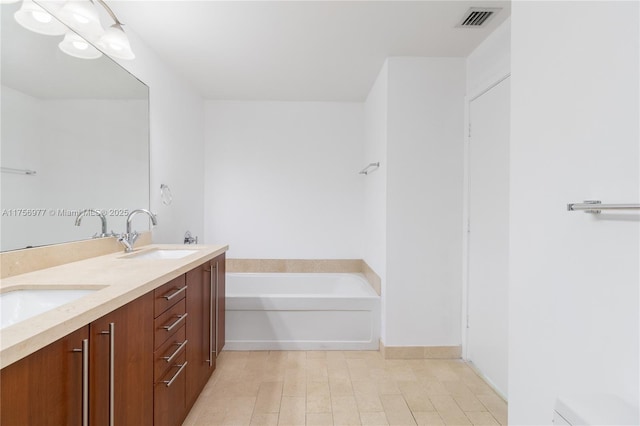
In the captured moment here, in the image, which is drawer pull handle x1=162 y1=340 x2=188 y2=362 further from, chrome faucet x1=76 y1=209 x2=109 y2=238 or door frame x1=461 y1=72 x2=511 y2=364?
door frame x1=461 y1=72 x2=511 y2=364

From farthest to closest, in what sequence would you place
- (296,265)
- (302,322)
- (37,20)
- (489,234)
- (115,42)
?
(296,265), (302,322), (489,234), (115,42), (37,20)

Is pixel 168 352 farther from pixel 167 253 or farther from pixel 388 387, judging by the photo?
pixel 388 387

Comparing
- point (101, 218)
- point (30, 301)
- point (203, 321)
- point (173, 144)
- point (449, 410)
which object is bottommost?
point (449, 410)

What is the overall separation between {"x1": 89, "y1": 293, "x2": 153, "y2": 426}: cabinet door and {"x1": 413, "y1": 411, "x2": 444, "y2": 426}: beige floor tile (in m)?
1.43

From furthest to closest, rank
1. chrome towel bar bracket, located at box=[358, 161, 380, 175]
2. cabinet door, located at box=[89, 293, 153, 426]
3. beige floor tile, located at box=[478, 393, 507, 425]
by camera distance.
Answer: chrome towel bar bracket, located at box=[358, 161, 380, 175]
beige floor tile, located at box=[478, 393, 507, 425]
cabinet door, located at box=[89, 293, 153, 426]

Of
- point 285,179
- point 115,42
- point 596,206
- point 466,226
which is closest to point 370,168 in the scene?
point 285,179

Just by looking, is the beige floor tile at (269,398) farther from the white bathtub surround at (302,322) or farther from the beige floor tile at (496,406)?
the beige floor tile at (496,406)

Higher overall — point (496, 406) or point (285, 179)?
point (285, 179)

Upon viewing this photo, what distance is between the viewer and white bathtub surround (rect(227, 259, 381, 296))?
13.0 feet

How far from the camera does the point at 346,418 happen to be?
6.61 ft

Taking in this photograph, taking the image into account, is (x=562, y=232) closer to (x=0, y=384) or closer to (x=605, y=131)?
(x=605, y=131)

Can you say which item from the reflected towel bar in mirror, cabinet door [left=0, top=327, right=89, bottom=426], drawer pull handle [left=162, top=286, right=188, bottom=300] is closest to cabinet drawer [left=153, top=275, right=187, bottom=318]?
drawer pull handle [left=162, top=286, right=188, bottom=300]

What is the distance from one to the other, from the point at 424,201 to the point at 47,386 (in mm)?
2568

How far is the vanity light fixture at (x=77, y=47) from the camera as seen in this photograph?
5.78ft
